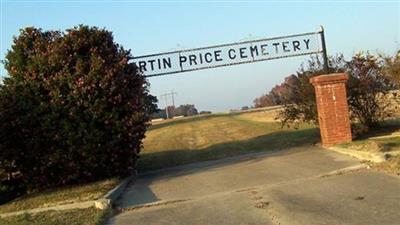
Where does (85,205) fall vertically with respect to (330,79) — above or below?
below

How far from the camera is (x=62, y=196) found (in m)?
11.5

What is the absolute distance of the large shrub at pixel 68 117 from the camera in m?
13.0

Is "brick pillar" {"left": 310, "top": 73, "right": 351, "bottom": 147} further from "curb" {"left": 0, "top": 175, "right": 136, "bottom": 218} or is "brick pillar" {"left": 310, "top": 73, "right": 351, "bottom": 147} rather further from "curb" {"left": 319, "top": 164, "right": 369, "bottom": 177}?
"curb" {"left": 0, "top": 175, "right": 136, "bottom": 218}

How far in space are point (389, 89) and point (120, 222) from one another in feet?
35.1

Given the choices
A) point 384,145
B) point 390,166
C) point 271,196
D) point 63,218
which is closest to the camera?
point 271,196

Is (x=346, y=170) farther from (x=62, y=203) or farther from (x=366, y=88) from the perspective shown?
(x=366, y=88)

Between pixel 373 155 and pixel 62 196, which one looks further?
pixel 62 196

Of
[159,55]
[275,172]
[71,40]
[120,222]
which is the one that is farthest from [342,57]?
[120,222]

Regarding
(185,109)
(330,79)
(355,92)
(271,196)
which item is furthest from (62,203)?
(185,109)

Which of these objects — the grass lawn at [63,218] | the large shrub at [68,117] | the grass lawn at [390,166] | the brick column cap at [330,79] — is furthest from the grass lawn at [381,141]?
the grass lawn at [63,218]

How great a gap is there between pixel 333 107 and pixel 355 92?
2390 millimetres

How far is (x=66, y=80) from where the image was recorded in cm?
1318

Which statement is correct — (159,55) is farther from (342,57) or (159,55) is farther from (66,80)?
(342,57)

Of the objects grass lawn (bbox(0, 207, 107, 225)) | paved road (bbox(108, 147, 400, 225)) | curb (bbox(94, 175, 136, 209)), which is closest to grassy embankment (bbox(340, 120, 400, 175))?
paved road (bbox(108, 147, 400, 225))
